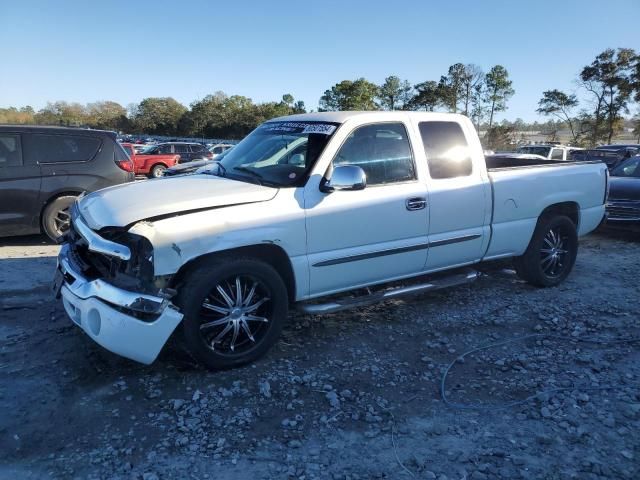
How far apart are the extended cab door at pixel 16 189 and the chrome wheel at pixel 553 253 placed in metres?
6.74

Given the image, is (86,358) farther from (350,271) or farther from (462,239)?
(462,239)

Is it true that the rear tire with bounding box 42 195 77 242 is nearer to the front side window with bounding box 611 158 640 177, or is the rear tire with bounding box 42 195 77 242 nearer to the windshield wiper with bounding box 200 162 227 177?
the windshield wiper with bounding box 200 162 227 177

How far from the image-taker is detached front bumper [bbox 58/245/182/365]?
3.14 m

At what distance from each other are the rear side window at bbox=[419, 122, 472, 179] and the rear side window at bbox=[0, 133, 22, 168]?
19.0ft

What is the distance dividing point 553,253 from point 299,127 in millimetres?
3276

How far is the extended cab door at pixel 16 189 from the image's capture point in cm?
686

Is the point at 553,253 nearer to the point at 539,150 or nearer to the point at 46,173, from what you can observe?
the point at 46,173

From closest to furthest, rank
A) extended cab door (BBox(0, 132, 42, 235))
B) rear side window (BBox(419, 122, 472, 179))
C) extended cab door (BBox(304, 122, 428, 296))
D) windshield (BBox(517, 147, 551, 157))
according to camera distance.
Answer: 1. extended cab door (BBox(304, 122, 428, 296))
2. rear side window (BBox(419, 122, 472, 179))
3. extended cab door (BBox(0, 132, 42, 235))
4. windshield (BBox(517, 147, 551, 157))

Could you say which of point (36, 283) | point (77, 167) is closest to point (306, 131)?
point (36, 283)

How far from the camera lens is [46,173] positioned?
714 centimetres

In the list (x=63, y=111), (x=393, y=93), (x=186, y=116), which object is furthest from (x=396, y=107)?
(x=63, y=111)

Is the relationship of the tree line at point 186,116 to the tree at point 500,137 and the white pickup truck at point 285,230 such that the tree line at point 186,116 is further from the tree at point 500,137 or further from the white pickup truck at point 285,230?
the white pickup truck at point 285,230

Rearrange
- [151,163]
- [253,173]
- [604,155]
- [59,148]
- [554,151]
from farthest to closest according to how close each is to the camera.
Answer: [151,163] → [554,151] → [604,155] → [59,148] → [253,173]

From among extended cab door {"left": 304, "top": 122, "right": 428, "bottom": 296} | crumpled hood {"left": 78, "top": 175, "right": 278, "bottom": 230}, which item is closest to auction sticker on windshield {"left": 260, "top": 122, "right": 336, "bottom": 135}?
extended cab door {"left": 304, "top": 122, "right": 428, "bottom": 296}
